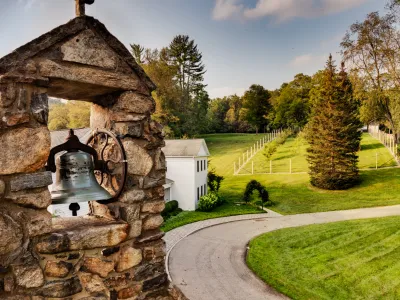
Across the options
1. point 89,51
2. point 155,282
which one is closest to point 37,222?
point 155,282

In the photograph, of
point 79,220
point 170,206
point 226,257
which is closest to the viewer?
point 79,220

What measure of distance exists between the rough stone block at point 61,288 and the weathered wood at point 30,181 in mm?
762

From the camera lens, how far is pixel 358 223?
16.7m

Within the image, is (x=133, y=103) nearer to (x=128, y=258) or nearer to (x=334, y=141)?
(x=128, y=258)

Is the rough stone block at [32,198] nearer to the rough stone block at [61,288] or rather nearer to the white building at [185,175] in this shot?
the rough stone block at [61,288]

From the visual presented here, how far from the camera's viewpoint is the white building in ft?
72.2

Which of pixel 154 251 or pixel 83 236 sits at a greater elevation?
pixel 83 236

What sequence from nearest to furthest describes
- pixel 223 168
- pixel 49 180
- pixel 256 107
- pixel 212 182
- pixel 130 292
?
pixel 49 180 → pixel 130 292 → pixel 212 182 → pixel 223 168 → pixel 256 107

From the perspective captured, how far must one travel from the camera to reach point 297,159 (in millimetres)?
35688

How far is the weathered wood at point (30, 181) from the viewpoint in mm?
2211

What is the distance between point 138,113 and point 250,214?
18802 mm

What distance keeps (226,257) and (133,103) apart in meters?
11.8

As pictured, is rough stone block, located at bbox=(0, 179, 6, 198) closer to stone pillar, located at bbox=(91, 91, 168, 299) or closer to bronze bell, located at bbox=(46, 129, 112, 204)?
bronze bell, located at bbox=(46, 129, 112, 204)

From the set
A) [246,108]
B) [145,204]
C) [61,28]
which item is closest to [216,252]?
[145,204]
